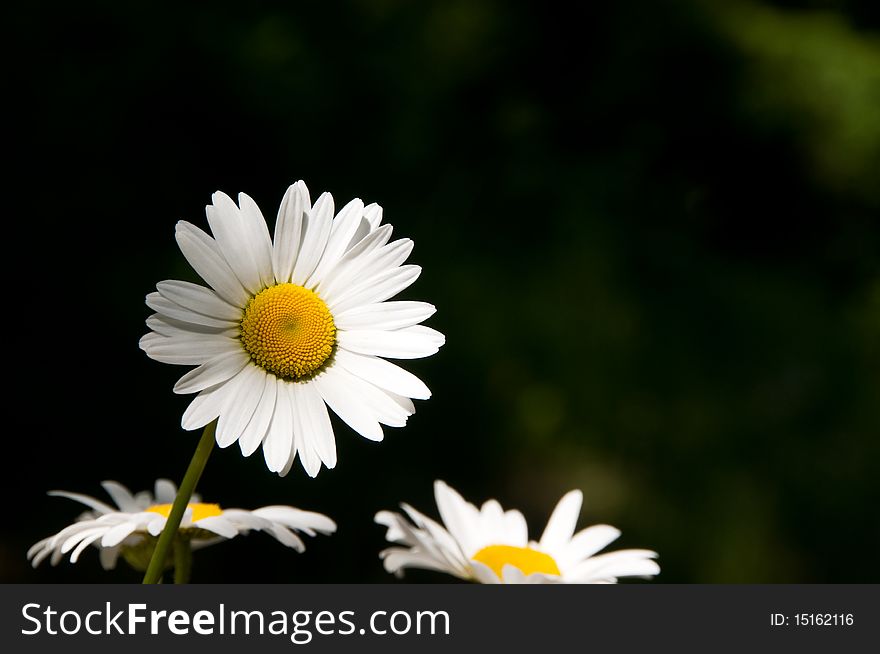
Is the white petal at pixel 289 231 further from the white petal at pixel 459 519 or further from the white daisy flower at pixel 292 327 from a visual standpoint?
the white petal at pixel 459 519

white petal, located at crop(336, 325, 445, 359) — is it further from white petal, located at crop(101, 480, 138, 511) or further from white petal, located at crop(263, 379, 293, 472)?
white petal, located at crop(101, 480, 138, 511)

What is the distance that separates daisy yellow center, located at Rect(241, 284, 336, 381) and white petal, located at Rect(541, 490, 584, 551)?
0.15 meters

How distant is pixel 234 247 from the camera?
0.33 metres

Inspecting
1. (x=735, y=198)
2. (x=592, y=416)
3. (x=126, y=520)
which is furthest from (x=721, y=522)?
(x=126, y=520)

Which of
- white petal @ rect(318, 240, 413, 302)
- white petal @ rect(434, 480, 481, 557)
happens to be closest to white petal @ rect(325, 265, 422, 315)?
white petal @ rect(318, 240, 413, 302)

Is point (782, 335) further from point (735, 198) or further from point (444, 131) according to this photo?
point (444, 131)

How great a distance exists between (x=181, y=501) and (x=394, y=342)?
0.09 meters

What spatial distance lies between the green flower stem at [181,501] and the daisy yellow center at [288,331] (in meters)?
0.03

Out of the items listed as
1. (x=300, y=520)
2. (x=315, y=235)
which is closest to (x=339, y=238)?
(x=315, y=235)

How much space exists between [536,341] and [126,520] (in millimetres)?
1187

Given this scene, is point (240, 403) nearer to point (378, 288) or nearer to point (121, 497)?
point (378, 288)

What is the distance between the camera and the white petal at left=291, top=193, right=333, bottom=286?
1.14ft

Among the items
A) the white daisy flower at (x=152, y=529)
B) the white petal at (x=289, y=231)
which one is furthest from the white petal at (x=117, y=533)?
the white petal at (x=289, y=231)

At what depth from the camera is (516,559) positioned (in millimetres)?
392
